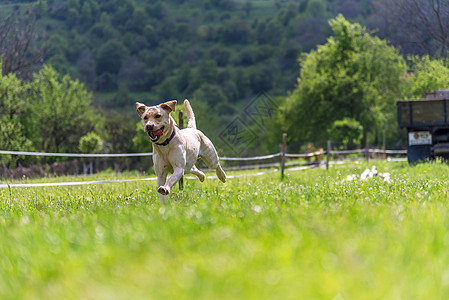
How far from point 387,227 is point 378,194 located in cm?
300

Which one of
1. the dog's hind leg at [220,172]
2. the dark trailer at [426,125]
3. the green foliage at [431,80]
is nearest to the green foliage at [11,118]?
the dark trailer at [426,125]

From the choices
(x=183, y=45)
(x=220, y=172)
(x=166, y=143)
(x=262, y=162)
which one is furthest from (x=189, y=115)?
(x=183, y=45)

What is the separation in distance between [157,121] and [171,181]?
0.87 m

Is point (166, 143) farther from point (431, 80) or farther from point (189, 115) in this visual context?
point (431, 80)

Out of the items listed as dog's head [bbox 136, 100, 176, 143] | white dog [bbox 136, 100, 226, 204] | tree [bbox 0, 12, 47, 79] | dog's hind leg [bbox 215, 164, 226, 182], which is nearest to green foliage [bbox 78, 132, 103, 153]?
tree [bbox 0, 12, 47, 79]

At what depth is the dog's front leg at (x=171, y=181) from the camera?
5.82 m

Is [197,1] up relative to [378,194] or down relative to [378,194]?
up

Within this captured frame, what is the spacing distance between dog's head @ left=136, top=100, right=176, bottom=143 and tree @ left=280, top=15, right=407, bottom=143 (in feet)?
120

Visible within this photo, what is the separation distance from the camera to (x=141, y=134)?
30031mm

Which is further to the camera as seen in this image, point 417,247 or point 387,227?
point 387,227

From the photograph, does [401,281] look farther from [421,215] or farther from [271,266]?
[421,215]

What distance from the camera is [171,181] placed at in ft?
20.5

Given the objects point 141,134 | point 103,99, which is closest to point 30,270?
point 141,134

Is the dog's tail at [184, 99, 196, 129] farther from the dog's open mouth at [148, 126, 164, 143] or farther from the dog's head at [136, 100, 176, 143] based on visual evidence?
the dog's open mouth at [148, 126, 164, 143]
